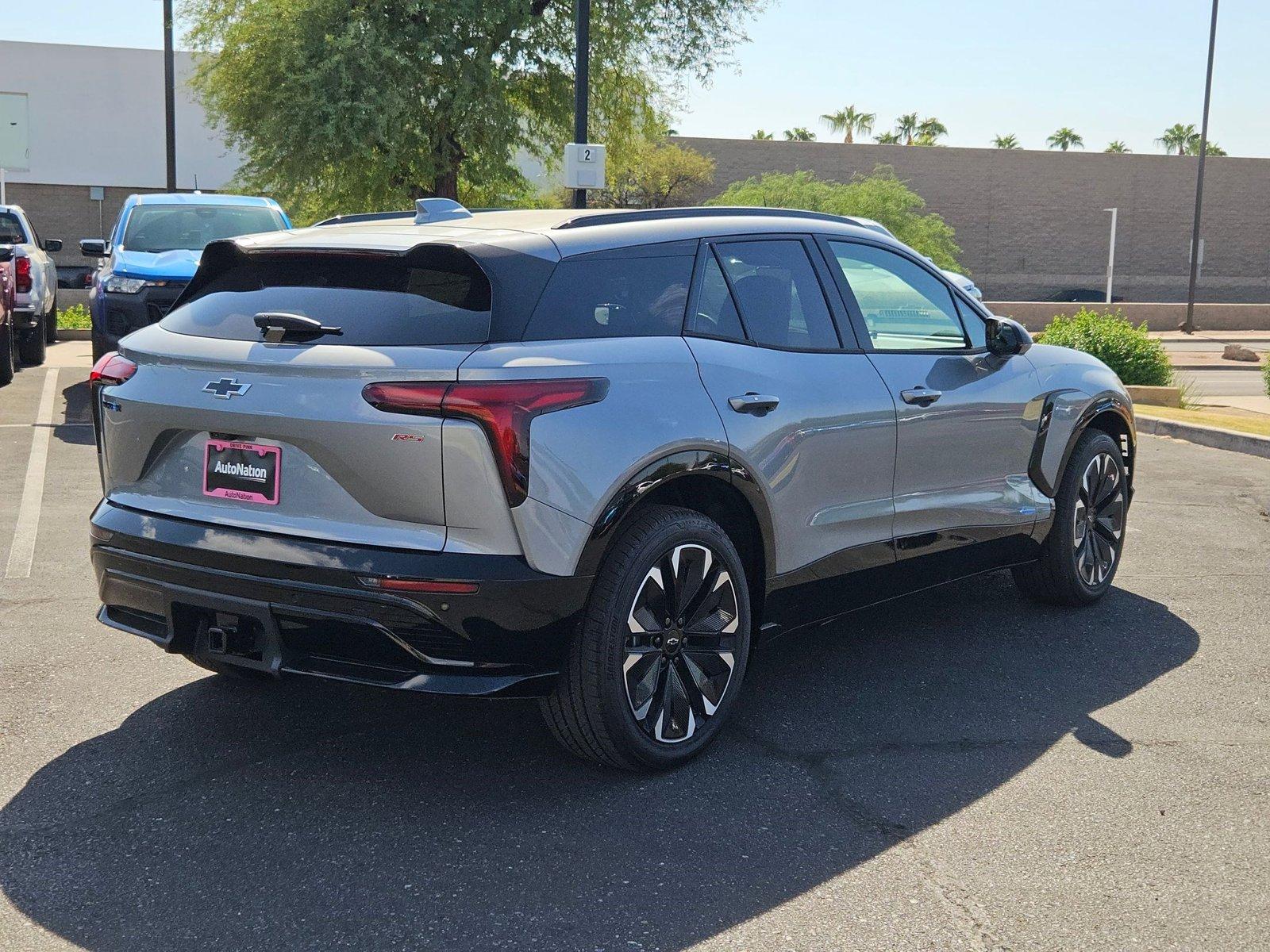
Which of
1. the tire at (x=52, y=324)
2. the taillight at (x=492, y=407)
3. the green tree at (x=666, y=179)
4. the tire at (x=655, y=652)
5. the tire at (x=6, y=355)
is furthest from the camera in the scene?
the green tree at (x=666, y=179)

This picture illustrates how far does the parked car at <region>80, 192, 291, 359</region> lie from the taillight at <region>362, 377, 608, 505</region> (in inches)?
351

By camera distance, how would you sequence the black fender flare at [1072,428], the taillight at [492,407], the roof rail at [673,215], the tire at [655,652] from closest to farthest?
the taillight at [492,407] → the tire at [655,652] → the roof rail at [673,215] → the black fender flare at [1072,428]

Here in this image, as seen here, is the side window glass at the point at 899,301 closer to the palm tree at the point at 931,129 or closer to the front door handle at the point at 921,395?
the front door handle at the point at 921,395

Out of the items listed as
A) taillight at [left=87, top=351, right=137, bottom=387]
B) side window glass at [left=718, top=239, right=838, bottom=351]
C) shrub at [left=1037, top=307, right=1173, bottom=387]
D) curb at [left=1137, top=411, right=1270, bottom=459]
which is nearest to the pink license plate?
taillight at [left=87, top=351, right=137, bottom=387]

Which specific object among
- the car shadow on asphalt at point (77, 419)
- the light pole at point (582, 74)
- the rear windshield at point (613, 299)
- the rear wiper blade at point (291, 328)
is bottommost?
the car shadow on asphalt at point (77, 419)

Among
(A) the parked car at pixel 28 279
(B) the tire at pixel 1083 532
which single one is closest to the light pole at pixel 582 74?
(A) the parked car at pixel 28 279

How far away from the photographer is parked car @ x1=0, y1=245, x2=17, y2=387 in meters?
14.3

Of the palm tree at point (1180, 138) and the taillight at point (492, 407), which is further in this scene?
the palm tree at point (1180, 138)

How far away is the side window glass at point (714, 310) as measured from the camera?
14.8 ft

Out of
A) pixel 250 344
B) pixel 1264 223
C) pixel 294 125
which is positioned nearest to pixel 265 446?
pixel 250 344

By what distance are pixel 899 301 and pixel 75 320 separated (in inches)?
846

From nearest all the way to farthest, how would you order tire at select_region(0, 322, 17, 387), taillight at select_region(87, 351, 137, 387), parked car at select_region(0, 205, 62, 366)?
1. taillight at select_region(87, 351, 137, 387)
2. tire at select_region(0, 322, 17, 387)
3. parked car at select_region(0, 205, 62, 366)

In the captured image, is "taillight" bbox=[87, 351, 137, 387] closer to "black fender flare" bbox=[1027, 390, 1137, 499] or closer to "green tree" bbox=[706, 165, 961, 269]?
"black fender flare" bbox=[1027, 390, 1137, 499]

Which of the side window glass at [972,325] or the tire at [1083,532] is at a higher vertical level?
the side window glass at [972,325]
